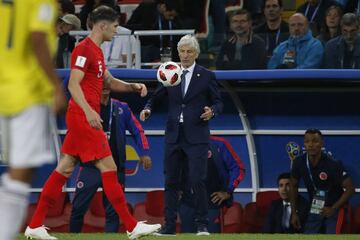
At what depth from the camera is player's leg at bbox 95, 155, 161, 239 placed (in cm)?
880

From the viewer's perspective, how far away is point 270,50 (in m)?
12.3

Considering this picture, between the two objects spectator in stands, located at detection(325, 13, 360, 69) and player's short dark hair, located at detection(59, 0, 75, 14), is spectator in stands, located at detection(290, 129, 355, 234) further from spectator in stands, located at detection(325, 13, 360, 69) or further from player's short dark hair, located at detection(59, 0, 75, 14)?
player's short dark hair, located at detection(59, 0, 75, 14)

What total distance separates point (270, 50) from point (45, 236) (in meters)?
4.29

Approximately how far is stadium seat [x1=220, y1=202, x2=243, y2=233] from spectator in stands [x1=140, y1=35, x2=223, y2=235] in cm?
215

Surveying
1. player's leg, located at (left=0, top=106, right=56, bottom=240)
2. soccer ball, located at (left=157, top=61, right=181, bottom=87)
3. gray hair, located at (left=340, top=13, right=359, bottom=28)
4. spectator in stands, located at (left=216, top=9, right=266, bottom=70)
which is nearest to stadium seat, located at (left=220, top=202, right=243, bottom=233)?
spectator in stands, located at (left=216, top=9, right=266, bottom=70)

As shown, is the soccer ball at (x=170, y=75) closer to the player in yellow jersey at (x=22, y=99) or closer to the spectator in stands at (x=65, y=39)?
the spectator in stands at (x=65, y=39)

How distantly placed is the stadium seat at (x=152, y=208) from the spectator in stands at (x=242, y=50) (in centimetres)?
174

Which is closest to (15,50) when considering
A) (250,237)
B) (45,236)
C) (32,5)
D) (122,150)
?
(32,5)

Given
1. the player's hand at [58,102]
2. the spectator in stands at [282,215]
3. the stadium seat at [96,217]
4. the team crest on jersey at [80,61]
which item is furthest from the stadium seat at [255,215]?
the player's hand at [58,102]

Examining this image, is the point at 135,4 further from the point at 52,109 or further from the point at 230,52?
the point at 52,109

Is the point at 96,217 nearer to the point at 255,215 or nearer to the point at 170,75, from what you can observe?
the point at 255,215

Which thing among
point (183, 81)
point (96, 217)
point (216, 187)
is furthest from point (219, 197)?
point (183, 81)

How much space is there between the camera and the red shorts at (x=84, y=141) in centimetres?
898

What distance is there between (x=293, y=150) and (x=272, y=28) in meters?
1.45
